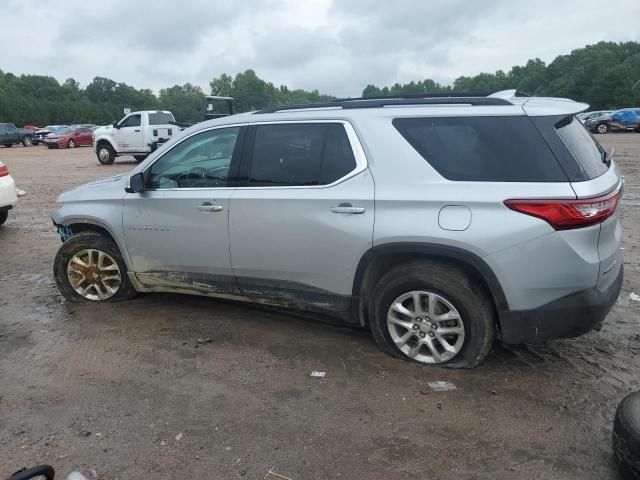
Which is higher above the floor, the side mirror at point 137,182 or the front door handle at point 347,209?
the side mirror at point 137,182

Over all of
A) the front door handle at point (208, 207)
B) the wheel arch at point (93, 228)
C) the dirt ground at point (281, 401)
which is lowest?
the dirt ground at point (281, 401)

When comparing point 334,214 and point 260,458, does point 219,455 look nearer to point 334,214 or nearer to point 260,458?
point 260,458

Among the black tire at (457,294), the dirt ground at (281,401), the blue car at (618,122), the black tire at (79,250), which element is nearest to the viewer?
the dirt ground at (281,401)

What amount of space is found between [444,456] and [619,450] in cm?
81

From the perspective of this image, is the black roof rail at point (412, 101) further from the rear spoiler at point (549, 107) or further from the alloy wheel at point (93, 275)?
the alloy wheel at point (93, 275)

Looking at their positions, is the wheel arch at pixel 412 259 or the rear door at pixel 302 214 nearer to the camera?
the wheel arch at pixel 412 259

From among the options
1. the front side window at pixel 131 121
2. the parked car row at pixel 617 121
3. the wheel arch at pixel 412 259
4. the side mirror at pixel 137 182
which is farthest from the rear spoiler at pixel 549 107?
the parked car row at pixel 617 121

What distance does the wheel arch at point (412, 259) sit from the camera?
337 centimetres

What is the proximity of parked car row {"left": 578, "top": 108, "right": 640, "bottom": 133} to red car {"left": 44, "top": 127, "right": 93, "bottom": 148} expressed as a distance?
3174 centimetres

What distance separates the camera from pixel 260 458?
9.41 ft

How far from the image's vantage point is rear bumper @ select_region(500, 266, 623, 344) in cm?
327

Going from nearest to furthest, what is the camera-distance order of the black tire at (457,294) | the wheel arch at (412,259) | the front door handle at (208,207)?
the wheel arch at (412,259)
the black tire at (457,294)
the front door handle at (208,207)

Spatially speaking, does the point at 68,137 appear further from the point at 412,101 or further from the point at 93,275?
the point at 412,101

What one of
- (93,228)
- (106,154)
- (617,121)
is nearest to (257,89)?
(617,121)
